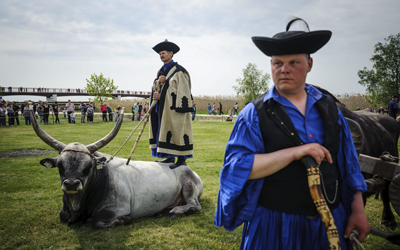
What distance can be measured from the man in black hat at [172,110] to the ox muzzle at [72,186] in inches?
62.7

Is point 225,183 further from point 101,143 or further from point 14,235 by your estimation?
point 14,235

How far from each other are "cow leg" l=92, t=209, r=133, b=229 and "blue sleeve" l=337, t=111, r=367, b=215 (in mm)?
2892

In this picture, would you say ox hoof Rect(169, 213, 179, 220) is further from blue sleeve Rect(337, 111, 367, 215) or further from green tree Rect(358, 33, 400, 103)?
green tree Rect(358, 33, 400, 103)

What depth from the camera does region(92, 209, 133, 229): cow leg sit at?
3.44 meters

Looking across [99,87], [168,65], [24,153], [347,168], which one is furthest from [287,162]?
[99,87]

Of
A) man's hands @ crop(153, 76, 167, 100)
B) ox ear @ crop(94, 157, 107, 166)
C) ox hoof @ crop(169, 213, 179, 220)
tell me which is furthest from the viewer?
man's hands @ crop(153, 76, 167, 100)

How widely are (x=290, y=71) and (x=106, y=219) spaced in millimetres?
3149

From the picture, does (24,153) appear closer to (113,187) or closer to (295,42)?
(113,187)

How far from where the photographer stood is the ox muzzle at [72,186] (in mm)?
3059

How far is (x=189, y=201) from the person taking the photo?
412 centimetres

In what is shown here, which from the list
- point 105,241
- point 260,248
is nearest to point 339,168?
point 260,248

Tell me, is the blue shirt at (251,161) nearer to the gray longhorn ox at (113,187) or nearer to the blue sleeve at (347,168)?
the blue sleeve at (347,168)

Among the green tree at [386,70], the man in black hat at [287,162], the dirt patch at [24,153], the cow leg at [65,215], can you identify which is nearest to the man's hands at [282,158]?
the man in black hat at [287,162]

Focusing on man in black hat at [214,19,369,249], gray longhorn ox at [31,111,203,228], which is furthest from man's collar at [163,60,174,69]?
man in black hat at [214,19,369,249]
